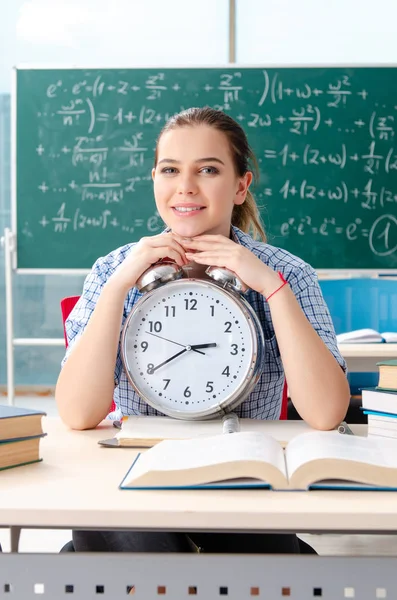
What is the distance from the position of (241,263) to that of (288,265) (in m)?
0.29

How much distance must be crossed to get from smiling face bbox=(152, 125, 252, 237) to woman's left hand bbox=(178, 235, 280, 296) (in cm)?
11

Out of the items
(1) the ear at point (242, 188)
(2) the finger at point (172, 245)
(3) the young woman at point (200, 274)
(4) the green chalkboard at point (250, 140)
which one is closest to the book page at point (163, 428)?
(3) the young woman at point (200, 274)

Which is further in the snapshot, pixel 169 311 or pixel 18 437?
pixel 169 311

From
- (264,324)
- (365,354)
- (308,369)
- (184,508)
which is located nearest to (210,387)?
(308,369)

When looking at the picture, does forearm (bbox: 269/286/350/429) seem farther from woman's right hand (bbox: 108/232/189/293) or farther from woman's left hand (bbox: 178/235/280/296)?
woman's right hand (bbox: 108/232/189/293)

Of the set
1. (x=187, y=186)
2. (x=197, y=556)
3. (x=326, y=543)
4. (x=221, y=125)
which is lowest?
(x=326, y=543)

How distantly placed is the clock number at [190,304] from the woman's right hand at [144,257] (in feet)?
0.30

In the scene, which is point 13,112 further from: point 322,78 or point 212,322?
point 212,322

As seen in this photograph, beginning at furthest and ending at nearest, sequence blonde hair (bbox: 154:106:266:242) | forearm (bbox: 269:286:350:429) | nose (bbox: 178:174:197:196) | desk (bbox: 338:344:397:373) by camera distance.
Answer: desk (bbox: 338:344:397:373), blonde hair (bbox: 154:106:266:242), nose (bbox: 178:174:197:196), forearm (bbox: 269:286:350:429)

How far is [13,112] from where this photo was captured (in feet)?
14.0

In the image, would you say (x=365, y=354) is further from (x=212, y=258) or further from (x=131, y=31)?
(x=131, y=31)

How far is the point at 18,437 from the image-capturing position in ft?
3.60

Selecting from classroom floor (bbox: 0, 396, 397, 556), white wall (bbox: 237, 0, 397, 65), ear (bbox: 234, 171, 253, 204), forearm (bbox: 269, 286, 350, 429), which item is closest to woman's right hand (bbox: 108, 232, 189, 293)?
forearm (bbox: 269, 286, 350, 429)

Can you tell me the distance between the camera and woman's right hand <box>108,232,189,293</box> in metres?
1.45
